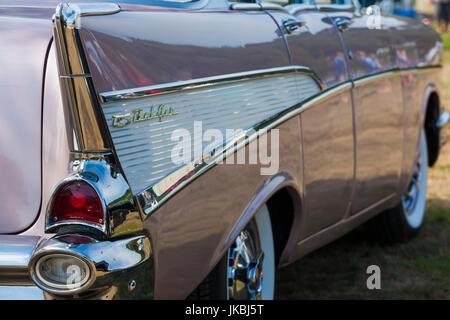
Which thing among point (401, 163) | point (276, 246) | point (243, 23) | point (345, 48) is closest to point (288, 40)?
point (243, 23)

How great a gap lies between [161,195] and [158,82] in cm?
34

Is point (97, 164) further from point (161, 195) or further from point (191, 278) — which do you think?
point (191, 278)

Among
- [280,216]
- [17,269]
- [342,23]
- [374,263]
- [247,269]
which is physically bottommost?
[374,263]

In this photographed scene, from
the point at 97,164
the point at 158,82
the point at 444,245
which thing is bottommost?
the point at 444,245

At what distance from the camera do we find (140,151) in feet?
→ 6.76

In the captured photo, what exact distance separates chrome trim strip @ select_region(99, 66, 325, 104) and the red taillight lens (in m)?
0.25

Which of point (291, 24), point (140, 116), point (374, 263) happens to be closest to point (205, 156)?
point (140, 116)

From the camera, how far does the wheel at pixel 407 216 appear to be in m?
4.47

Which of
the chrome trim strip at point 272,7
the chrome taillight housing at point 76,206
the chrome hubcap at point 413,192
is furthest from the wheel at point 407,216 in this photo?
the chrome taillight housing at point 76,206

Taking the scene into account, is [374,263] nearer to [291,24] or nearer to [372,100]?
[372,100]

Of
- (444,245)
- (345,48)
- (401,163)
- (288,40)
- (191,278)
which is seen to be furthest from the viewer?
(444,245)

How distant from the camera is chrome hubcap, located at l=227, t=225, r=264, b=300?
272 cm

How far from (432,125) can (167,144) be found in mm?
3332

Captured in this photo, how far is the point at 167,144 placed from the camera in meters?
2.15
